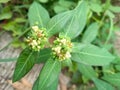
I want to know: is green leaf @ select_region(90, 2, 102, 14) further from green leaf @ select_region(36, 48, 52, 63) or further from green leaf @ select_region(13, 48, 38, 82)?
green leaf @ select_region(13, 48, 38, 82)

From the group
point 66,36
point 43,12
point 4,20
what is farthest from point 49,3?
point 66,36

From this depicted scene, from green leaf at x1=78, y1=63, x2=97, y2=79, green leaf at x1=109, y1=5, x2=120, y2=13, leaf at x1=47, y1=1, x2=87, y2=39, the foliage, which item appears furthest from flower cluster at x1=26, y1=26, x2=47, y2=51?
green leaf at x1=109, y1=5, x2=120, y2=13

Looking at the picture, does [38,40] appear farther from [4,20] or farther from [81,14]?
[4,20]

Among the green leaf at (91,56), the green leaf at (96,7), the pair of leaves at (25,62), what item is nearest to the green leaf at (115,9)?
the green leaf at (96,7)

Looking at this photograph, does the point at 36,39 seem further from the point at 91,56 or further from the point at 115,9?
the point at 115,9

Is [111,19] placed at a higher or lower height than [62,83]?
higher

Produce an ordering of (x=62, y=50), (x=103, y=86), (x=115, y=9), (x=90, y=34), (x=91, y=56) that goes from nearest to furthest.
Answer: (x=62, y=50), (x=91, y=56), (x=103, y=86), (x=90, y=34), (x=115, y=9)

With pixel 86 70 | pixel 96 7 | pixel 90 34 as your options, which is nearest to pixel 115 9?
pixel 96 7
